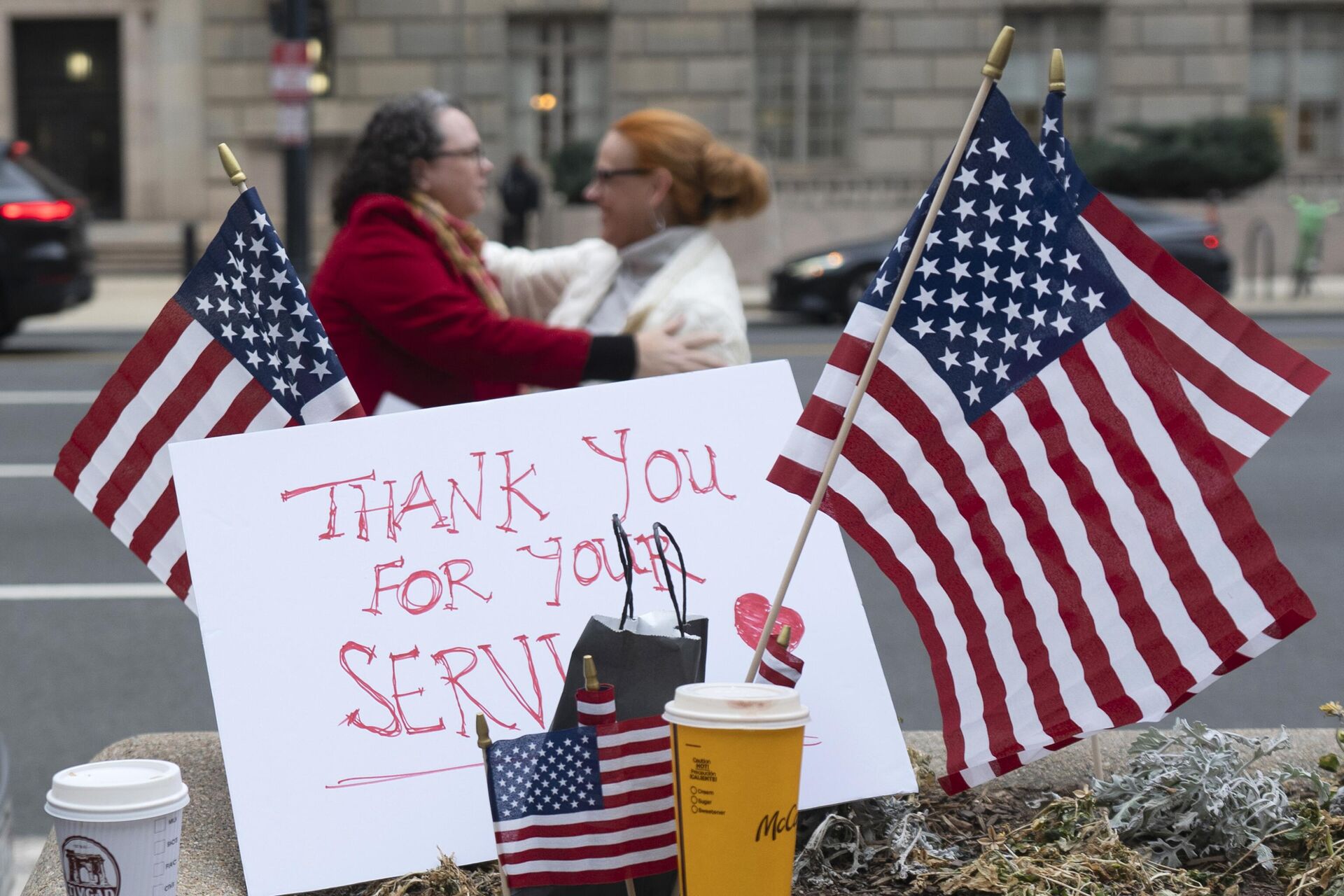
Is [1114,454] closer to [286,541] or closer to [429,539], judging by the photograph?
[429,539]

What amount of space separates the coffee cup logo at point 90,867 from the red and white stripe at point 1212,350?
1887 millimetres

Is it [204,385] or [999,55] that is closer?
[999,55]

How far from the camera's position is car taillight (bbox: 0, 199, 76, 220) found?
14.9 meters

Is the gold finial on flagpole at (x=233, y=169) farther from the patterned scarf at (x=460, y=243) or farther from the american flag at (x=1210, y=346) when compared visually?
the american flag at (x=1210, y=346)

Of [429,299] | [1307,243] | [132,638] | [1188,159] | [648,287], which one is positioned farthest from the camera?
[1188,159]

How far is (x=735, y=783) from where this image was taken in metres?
2.34

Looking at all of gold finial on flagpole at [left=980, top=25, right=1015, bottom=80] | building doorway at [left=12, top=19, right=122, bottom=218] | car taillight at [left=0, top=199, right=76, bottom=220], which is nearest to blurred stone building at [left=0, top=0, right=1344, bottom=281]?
building doorway at [left=12, top=19, right=122, bottom=218]

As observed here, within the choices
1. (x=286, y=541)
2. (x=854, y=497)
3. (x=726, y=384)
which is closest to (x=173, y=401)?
(x=286, y=541)

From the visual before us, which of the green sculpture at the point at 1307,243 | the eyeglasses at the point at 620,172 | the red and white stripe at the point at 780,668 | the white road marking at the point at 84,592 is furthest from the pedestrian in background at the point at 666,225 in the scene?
the green sculpture at the point at 1307,243

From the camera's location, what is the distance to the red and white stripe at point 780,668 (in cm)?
275

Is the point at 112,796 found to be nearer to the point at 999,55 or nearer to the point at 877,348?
the point at 877,348

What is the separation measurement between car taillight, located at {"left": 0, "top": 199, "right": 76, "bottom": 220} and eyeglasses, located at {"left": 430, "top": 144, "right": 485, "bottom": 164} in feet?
39.0

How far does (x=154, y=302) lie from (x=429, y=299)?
19.6 meters

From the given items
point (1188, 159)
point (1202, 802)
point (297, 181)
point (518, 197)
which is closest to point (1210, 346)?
point (1202, 802)
